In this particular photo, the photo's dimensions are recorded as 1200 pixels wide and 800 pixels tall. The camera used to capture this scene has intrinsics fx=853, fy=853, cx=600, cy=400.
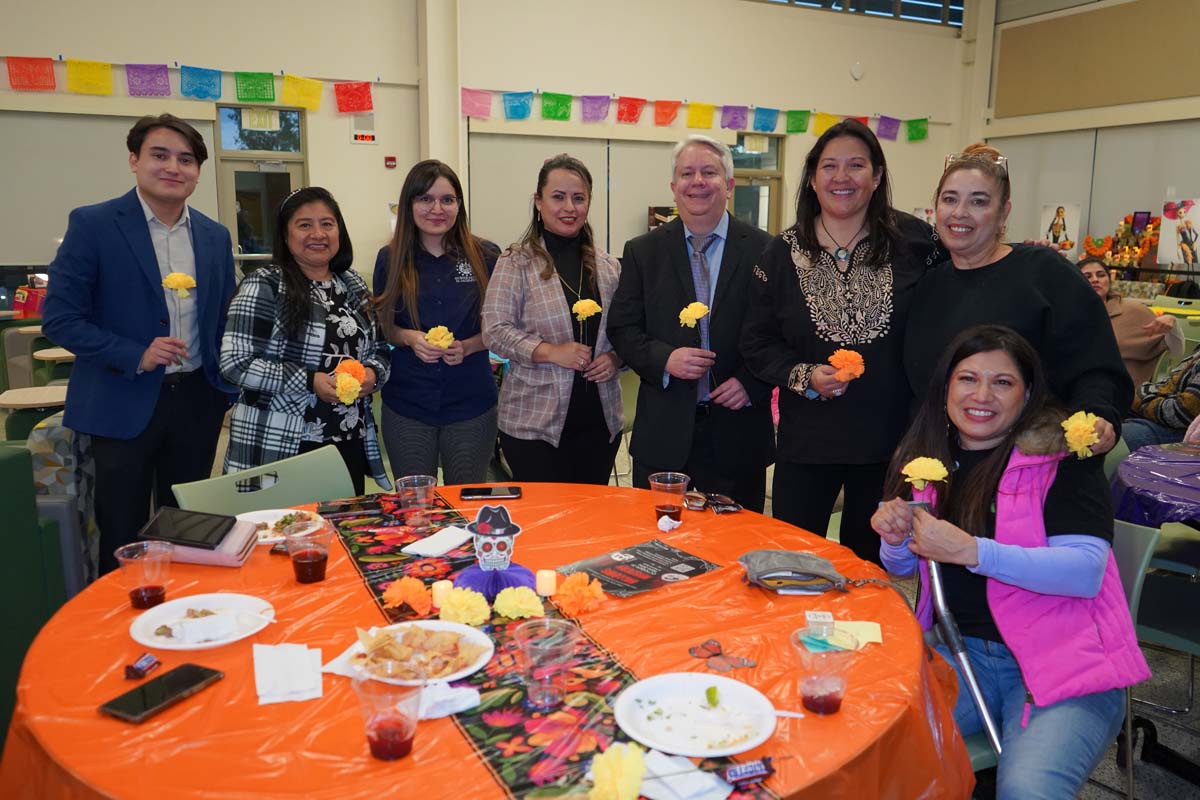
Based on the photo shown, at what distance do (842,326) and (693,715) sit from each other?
168 cm

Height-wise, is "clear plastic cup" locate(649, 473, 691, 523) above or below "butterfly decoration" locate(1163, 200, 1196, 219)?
below

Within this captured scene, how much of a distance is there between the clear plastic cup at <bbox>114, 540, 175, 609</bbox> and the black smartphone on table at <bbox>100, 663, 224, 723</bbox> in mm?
341

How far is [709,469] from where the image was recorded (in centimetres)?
316

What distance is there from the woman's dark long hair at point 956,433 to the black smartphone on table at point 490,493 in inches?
43.5

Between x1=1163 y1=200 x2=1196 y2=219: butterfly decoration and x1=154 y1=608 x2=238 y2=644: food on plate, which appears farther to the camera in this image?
x1=1163 y1=200 x2=1196 y2=219: butterfly decoration

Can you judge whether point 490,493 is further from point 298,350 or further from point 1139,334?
point 1139,334

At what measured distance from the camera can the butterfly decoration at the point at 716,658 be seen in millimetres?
1594

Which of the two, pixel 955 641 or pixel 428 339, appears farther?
pixel 428 339

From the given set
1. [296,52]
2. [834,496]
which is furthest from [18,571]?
[296,52]

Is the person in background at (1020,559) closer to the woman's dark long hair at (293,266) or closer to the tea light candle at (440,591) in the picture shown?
the tea light candle at (440,591)

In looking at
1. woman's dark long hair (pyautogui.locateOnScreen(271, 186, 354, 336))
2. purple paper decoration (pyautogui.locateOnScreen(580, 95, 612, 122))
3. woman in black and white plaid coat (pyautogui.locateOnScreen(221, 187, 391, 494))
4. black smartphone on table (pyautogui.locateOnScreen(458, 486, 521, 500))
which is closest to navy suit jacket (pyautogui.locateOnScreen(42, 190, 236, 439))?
woman in black and white plaid coat (pyautogui.locateOnScreen(221, 187, 391, 494))

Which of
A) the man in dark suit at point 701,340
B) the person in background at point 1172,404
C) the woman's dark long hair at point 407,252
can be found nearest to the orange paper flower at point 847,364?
the man in dark suit at point 701,340

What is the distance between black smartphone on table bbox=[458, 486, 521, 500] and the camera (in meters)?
2.62

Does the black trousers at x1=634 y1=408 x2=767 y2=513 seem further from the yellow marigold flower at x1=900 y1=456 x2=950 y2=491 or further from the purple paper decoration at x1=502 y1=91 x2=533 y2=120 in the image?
the purple paper decoration at x1=502 y1=91 x2=533 y2=120
